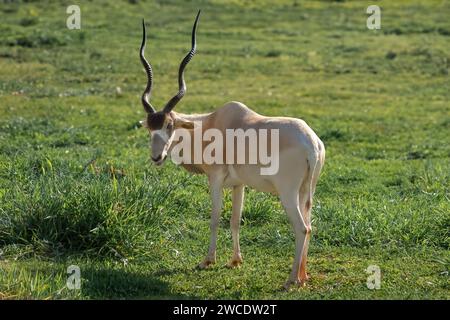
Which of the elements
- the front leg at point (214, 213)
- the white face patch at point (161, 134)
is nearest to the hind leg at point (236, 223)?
the front leg at point (214, 213)

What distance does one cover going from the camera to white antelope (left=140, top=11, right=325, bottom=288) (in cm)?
812

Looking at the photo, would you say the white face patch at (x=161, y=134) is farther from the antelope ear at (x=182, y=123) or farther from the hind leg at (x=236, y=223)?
the hind leg at (x=236, y=223)

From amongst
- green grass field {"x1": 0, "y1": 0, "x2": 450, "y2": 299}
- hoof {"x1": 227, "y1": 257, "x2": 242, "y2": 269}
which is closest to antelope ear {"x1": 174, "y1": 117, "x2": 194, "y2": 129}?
green grass field {"x1": 0, "y1": 0, "x2": 450, "y2": 299}

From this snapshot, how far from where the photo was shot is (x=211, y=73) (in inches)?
842

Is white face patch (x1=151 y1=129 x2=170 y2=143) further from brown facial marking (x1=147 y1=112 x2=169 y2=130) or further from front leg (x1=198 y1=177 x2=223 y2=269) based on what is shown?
front leg (x1=198 y1=177 x2=223 y2=269)

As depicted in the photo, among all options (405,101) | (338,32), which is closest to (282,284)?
(405,101)

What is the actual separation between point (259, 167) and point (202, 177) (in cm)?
339

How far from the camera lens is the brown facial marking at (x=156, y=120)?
27.4ft

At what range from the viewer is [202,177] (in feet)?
38.4

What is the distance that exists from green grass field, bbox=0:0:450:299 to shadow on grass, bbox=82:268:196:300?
0.02m

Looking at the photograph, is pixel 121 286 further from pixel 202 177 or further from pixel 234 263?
pixel 202 177
